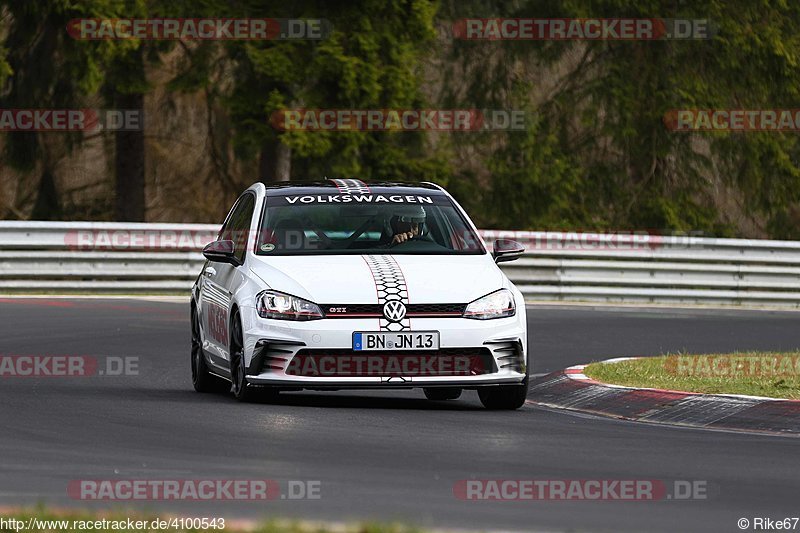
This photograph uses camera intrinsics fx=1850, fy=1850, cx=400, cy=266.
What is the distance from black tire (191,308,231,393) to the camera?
13.9 metres

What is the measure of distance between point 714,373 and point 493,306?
3.06 meters

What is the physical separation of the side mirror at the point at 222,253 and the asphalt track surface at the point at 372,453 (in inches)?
39.1

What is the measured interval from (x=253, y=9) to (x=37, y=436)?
2262 centimetres

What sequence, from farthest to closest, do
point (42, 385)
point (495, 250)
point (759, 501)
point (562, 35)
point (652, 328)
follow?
point (562, 35) < point (652, 328) < point (42, 385) < point (495, 250) < point (759, 501)

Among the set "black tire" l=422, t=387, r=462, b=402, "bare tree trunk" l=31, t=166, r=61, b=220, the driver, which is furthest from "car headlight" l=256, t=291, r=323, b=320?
"bare tree trunk" l=31, t=166, r=61, b=220

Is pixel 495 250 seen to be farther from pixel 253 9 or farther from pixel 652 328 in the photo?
pixel 253 9

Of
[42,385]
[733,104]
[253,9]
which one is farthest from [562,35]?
[42,385]

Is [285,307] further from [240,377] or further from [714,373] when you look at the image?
[714,373]

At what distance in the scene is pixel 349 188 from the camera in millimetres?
13766

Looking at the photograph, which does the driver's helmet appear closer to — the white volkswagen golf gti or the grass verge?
the white volkswagen golf gti

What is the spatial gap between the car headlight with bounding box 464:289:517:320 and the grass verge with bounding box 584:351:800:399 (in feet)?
5.24

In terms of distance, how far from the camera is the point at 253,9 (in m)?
32.6

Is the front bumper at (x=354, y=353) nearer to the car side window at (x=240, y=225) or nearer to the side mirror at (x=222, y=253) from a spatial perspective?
the side mirror at (x=222, y=253)

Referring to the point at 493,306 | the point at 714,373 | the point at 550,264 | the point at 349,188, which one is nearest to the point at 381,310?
the point at 493,306
